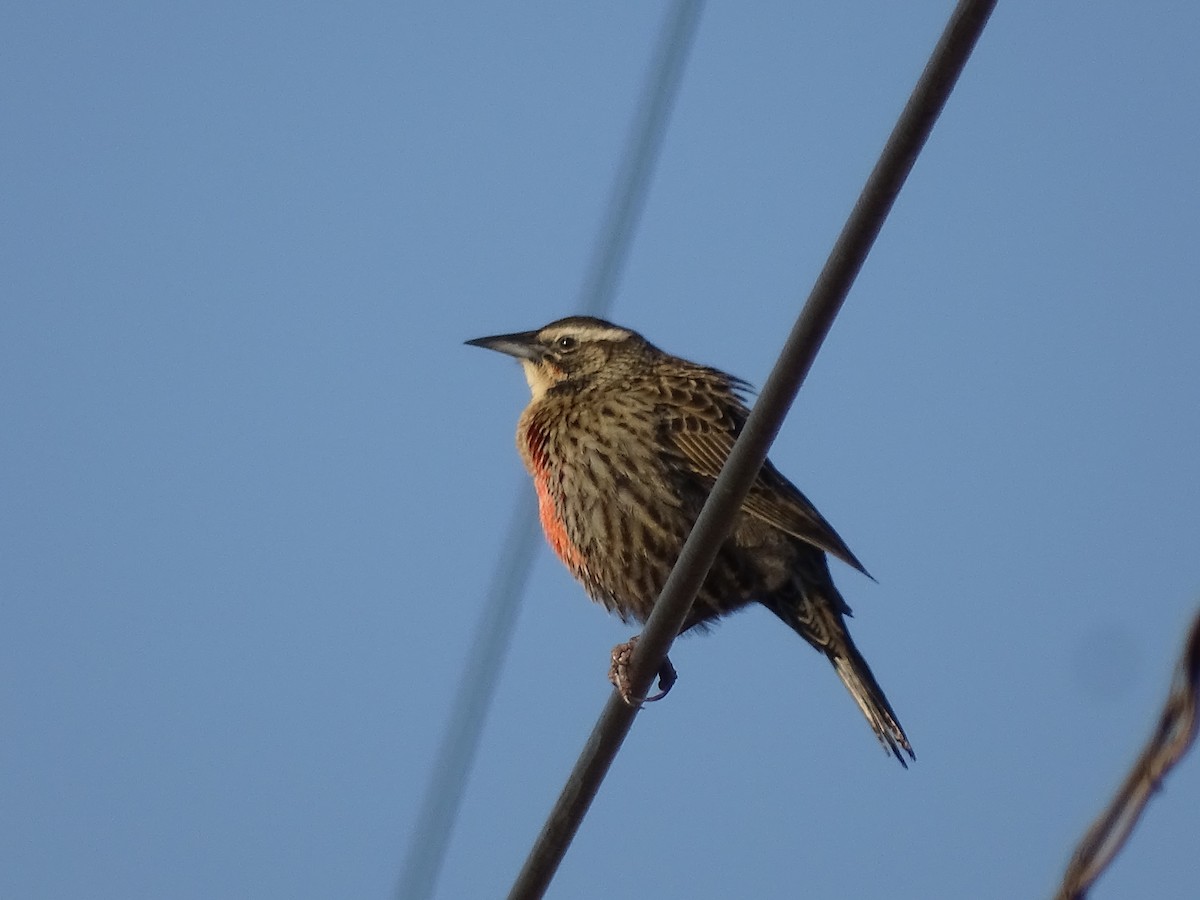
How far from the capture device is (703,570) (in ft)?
11.8

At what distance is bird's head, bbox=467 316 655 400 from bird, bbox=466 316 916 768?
36 centimetres

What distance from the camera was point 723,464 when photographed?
5.46 m

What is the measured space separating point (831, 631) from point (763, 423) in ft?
8.45

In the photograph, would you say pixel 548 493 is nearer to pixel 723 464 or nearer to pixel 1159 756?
pixel 723 464

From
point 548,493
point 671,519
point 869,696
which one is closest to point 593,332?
point 548,493

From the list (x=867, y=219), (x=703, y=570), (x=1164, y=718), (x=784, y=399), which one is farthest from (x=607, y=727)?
(x=1164, y=718)

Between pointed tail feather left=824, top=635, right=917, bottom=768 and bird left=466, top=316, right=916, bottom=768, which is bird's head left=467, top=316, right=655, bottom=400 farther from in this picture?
pointed tail feather left=824, top=635, right=917, bottom=768

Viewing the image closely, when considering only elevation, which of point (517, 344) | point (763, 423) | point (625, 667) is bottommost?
point (625, 667)

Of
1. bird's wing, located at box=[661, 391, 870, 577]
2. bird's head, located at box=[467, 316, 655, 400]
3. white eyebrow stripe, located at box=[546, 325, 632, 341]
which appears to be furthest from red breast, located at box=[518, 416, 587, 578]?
white eyebrow stripe, located at box=[546, 325, 632, 341]

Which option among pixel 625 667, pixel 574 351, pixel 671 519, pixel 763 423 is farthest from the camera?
pixel 574 351

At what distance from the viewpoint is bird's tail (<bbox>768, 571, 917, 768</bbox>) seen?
5574 millimetres

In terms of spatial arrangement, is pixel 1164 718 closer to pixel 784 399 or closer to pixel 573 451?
pixel 784 399

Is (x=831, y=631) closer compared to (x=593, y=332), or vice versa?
(x=831, y=631)

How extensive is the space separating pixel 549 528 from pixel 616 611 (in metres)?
0.44
